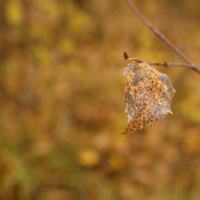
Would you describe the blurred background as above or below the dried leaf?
above

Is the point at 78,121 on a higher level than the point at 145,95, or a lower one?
higher

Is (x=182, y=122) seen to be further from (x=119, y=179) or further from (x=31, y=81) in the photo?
(x=31, y=81)

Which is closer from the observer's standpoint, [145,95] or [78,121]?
[145,95]

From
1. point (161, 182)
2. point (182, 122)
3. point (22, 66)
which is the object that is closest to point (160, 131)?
point (182, 122)

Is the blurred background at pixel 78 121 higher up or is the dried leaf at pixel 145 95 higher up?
the blurred background at pixel 78 121

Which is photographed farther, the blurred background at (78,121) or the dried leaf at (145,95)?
the blurred background at (78,121)
